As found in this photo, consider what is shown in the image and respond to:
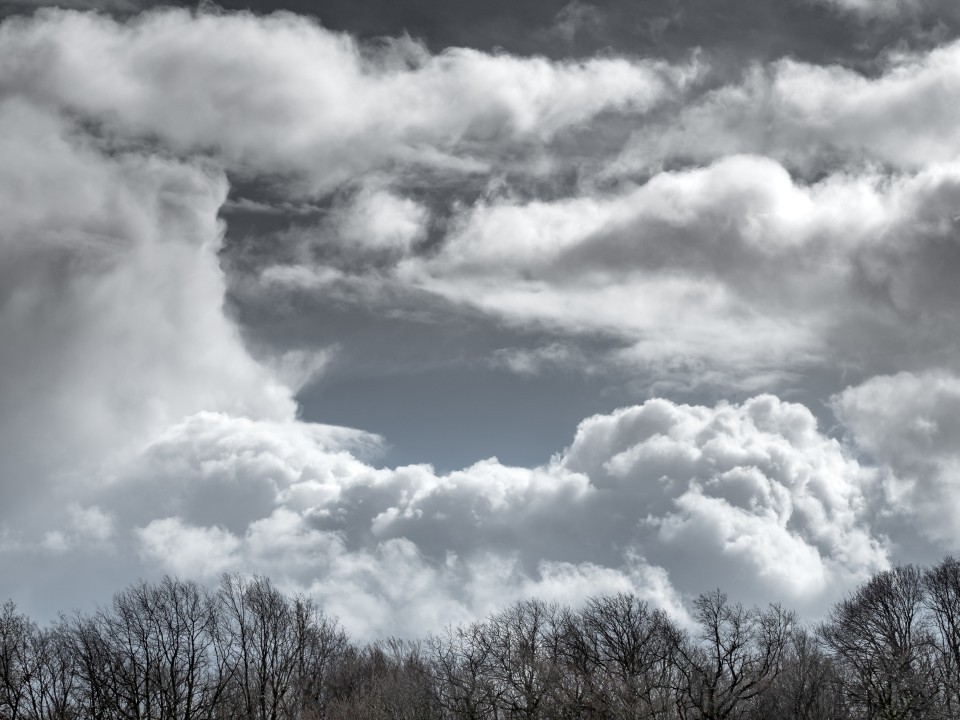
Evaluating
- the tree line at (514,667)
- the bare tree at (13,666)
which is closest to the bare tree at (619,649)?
the tree line at (514,667)

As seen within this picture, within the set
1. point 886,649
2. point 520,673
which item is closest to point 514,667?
point 520,673

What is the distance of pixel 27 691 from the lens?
96312 millimetres

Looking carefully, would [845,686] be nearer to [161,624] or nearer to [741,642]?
[741,642]

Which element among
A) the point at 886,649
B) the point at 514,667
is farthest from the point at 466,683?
the point at 886,649

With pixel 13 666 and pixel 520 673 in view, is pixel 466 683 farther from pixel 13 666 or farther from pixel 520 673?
pixel 13 666

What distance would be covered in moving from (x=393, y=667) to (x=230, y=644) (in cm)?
2009

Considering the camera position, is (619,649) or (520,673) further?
(619,649)

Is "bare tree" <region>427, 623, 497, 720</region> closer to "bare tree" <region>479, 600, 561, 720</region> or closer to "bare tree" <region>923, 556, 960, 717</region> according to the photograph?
"bare tree" <region>479, 600, 561, 720</region>

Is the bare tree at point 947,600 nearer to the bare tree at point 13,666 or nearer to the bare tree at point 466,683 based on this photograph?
the bare tree at point 466,683

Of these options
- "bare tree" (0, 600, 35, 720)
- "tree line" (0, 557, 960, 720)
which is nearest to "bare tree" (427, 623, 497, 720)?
"tree line" (0, 557, 960, 720)

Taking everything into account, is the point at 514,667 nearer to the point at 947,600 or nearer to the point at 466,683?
the point at 466,683

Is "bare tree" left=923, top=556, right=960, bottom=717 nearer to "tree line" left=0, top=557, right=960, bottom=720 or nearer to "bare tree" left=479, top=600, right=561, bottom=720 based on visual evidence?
"tree line" left=0, top=557, right=960, bottom=720

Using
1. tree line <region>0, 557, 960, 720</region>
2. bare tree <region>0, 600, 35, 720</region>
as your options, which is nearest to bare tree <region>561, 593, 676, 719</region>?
tree line <region>0, 557, 960, 720</region>

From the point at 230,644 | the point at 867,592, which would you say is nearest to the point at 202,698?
the point at 230,644
